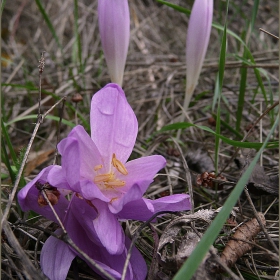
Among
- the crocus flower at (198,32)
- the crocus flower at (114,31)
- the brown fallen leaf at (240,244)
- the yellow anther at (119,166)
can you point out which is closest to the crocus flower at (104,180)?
the yellow anther at (119,166)

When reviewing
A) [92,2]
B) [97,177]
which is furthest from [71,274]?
[92,2]

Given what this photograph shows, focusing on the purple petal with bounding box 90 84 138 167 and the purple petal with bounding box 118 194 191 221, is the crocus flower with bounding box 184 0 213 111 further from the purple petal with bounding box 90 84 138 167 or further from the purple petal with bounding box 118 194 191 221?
the purple petal with bounding box 118 194 191 221

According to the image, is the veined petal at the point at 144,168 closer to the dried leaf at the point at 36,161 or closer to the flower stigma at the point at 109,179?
the flower stigma at the point at 109,179

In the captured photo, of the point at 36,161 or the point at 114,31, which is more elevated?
the point at 114,31

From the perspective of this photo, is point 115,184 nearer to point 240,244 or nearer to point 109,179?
point 109,179

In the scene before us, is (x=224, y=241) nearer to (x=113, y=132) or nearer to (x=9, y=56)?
(x=113, y=132)

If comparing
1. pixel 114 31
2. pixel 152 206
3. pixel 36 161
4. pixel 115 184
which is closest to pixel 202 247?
pixel 152 206
